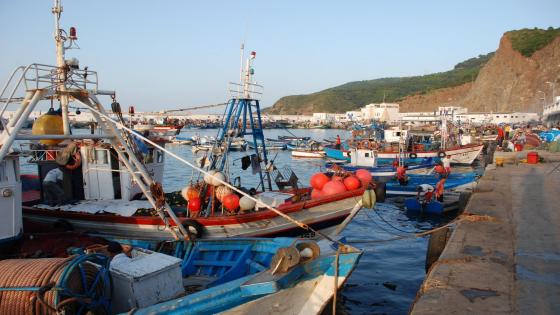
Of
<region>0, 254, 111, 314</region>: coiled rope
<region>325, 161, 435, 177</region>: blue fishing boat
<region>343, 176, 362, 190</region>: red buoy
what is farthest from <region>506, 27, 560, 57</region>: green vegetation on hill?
<region>0, 254, 111, 314</region>: coiled rope

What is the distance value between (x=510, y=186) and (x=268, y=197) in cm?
891

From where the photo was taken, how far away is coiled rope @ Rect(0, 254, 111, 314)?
5.91 metres

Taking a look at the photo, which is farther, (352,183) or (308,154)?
(308,154)

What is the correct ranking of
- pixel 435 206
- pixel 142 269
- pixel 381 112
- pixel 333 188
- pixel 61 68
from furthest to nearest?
pixel 381 112 < pixel 435 206 < pixel 333 188 < pixel 61 68 < pixel 142 269

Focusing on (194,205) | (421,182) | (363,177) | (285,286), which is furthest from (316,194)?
(421,182)

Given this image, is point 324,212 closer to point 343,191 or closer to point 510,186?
point 343,191

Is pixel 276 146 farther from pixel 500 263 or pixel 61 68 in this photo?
pixel 500 263

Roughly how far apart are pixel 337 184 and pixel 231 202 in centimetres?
278

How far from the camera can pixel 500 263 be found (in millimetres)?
7309

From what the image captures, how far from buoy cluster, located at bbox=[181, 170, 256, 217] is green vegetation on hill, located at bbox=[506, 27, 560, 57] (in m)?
116

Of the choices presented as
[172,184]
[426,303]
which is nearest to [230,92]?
[426,303]

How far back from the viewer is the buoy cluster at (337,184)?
38.2ft

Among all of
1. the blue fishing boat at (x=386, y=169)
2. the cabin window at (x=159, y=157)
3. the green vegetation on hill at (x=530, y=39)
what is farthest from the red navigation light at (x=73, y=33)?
the green vegetation on hill at (x=530, y=39)

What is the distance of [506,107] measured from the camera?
109 metres
